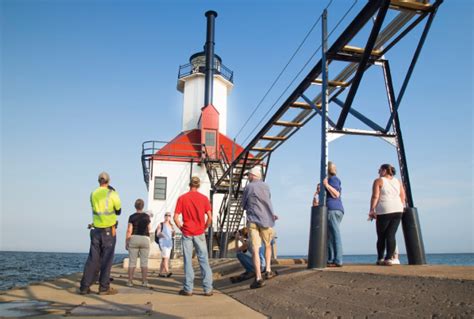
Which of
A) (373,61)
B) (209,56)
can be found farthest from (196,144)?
(373,61)

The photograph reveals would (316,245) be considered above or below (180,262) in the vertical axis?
above

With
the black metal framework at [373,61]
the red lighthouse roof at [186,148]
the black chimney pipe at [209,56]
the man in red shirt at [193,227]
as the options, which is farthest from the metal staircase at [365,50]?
the black chimney pipe at [209,56]

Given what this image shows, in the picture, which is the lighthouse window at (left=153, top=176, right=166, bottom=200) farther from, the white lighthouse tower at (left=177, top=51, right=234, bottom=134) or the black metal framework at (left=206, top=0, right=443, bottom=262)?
the black metal framework at (left=206, top=0, right=443, bottom=262)

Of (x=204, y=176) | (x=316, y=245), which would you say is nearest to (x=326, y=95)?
(x=316, y=245)

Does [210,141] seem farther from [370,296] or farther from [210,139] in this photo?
[370,296]

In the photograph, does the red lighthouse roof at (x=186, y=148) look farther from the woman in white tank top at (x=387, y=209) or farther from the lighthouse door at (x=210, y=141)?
the woman in white tank top at (x=387, y=209)

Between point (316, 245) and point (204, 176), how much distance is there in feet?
58.8

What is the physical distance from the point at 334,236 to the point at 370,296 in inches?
103

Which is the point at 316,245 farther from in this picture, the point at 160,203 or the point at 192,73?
the point at 192,73

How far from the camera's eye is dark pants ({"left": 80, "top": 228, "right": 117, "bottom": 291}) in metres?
5.84

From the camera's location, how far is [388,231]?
19.2 ft

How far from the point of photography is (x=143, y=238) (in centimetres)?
697

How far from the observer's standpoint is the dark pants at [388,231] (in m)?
5.78

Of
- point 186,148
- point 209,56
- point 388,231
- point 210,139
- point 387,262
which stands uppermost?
point 209,56
